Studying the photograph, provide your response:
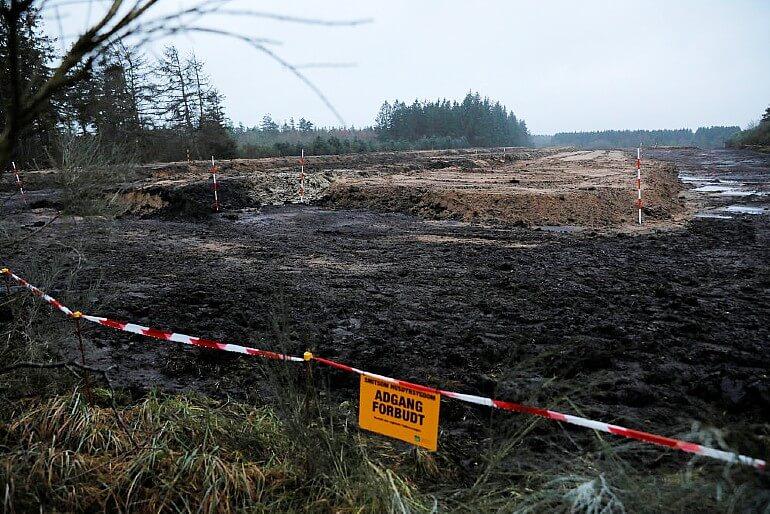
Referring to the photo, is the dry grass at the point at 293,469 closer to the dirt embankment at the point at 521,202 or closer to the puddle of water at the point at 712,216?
the dirt embankment at the point at 521,202

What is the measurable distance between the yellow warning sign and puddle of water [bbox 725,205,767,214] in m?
13.7

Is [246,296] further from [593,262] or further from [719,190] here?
[719,190]

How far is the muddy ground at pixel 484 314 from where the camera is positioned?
3904 millimetres

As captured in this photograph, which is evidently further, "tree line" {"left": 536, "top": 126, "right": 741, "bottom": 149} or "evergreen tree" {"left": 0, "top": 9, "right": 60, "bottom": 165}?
"tree line" {"left": 536, "top": 126, "right": 741, "bottom": 149}

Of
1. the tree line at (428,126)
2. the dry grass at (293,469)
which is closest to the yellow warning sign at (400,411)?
the dry grass at (293,469)

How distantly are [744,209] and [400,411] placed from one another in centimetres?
1459

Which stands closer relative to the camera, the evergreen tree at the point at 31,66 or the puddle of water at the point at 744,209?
the evergreen tree at the point at 31,66

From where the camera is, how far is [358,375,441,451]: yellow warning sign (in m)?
2.80

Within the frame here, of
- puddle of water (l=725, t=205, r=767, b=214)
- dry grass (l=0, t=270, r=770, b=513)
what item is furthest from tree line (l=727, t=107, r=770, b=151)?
dry grass (l=0, t=270, r=770, b=513)

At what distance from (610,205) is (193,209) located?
38.1 ft

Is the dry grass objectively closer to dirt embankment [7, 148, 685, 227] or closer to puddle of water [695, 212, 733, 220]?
dirt embankment [7, 148, 685, 227]

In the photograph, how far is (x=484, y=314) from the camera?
616 centimetres

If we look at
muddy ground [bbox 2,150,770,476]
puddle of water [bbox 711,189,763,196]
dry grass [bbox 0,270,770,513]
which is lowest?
muddy ground [bbox 2,150,770,476]

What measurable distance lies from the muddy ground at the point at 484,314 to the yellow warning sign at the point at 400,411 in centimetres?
45
